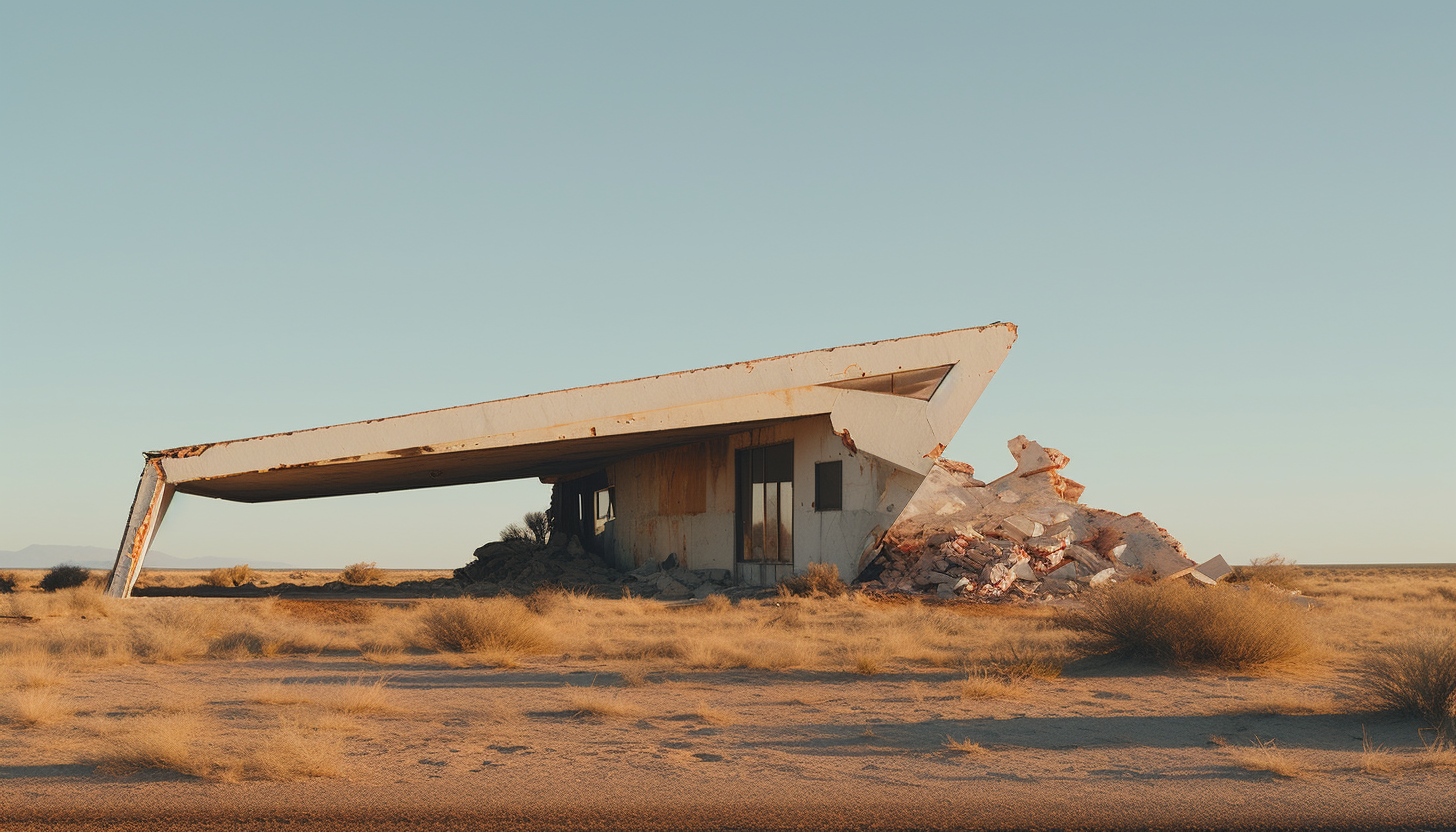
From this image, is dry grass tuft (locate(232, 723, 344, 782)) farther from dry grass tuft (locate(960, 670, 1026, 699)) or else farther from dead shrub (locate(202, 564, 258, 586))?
dead shrub (locate(202, 564, 258, 586))

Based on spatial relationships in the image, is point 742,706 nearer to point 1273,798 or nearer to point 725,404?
point 1273,798

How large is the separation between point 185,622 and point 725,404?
9.84 metres

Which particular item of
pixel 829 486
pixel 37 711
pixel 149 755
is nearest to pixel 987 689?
pixel 149 755

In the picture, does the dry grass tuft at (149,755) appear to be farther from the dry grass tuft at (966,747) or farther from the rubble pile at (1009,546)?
the rubble pile at (1009,546)

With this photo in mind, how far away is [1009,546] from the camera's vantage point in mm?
21188

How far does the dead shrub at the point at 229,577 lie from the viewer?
113 feet

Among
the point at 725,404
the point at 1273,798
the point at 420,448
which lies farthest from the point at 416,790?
the point at 725,404

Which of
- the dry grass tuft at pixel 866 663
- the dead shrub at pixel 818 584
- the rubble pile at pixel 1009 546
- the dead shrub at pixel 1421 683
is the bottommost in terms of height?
the dry grass tuft at pixel 866 663

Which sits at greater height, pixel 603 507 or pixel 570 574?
pixel 603 507

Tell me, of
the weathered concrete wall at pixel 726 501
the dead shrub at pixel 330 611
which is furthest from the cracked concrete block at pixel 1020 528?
the dead shrub at pixel 330 611

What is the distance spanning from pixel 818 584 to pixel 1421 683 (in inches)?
488

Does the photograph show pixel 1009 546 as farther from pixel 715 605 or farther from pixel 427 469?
pixel 427 469

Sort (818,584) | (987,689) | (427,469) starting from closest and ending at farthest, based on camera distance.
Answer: (987,689)
(818,584)
(427,469)

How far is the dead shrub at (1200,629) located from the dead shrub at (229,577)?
30674 mm
